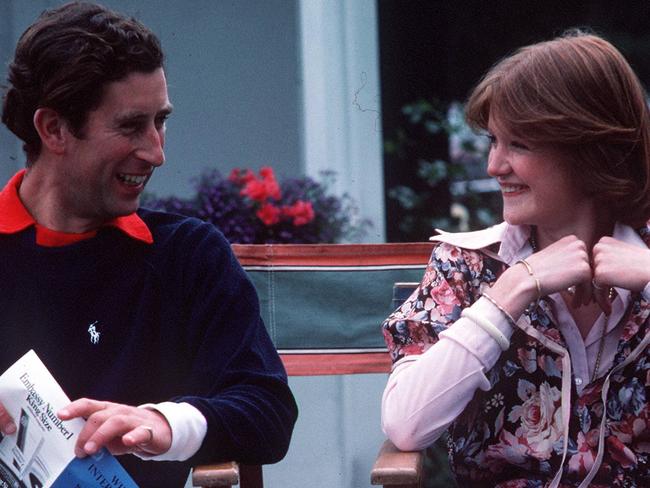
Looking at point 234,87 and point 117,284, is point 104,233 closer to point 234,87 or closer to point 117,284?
point 117,284

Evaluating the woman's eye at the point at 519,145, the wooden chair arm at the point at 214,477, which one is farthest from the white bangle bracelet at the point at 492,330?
the wooden chair arm at the point at 214,477

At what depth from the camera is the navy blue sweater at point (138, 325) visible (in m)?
2.55

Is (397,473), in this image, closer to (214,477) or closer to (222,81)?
(214,477)

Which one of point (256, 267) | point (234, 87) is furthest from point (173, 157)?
point (256, 267)

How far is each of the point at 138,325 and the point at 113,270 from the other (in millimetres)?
136

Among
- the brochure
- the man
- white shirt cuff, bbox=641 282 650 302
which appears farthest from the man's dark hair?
white shirt cuff, bbox=641 282 650 302

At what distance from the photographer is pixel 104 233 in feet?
8.63

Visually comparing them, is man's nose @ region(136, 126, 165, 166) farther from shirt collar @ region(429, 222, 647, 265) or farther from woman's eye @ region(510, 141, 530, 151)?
woman's eye @ region(510, 141, 530, 151)

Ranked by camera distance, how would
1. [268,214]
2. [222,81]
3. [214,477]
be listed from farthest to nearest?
[222,81] → [268,214] → [214,477]

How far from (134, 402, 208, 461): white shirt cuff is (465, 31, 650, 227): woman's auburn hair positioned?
88 centimetres

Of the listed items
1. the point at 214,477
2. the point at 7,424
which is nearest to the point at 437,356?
the point at 214,477

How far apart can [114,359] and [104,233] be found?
0.92ft

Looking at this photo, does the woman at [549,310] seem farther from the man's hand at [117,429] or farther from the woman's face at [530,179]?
the man's hand at [117,429]

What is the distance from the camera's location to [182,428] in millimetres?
2332
